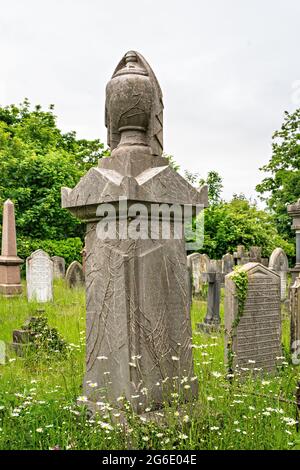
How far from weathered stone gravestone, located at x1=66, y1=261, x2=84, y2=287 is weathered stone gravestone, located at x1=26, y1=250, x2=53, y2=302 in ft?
8.87

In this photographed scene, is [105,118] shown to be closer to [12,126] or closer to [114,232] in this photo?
[114,232]

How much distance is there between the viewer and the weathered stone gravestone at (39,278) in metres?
11.6

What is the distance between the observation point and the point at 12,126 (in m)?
24.4

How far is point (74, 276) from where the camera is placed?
48.4 ft

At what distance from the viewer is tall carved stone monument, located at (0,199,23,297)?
12.5 metres

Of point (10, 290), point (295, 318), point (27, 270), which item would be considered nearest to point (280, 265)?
point (27, 270)

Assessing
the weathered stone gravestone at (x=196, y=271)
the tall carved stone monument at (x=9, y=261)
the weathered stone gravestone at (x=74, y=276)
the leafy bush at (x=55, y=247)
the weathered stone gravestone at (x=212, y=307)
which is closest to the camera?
the weathered stone gravestone at (x=212, y=307)

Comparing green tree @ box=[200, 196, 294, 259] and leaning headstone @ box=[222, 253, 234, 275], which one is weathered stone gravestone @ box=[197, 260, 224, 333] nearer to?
leaning headstone @ box=[222, 253, 234, 275]

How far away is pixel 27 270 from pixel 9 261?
2.85 feet

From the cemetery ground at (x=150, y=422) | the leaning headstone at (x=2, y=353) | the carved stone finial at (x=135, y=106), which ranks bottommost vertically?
the leaning headstone at (x=2, y=353)

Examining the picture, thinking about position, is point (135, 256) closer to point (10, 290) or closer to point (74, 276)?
point (10, 290)

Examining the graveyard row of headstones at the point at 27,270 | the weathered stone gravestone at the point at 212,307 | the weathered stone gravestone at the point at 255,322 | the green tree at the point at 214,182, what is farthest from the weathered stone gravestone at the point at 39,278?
the green tree at the point at 214,182

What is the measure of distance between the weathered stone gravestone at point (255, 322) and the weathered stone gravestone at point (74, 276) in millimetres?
8786

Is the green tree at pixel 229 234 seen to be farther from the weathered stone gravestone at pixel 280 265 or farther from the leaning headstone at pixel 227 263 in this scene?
the weathered stone gravestone at pixel 280 265
